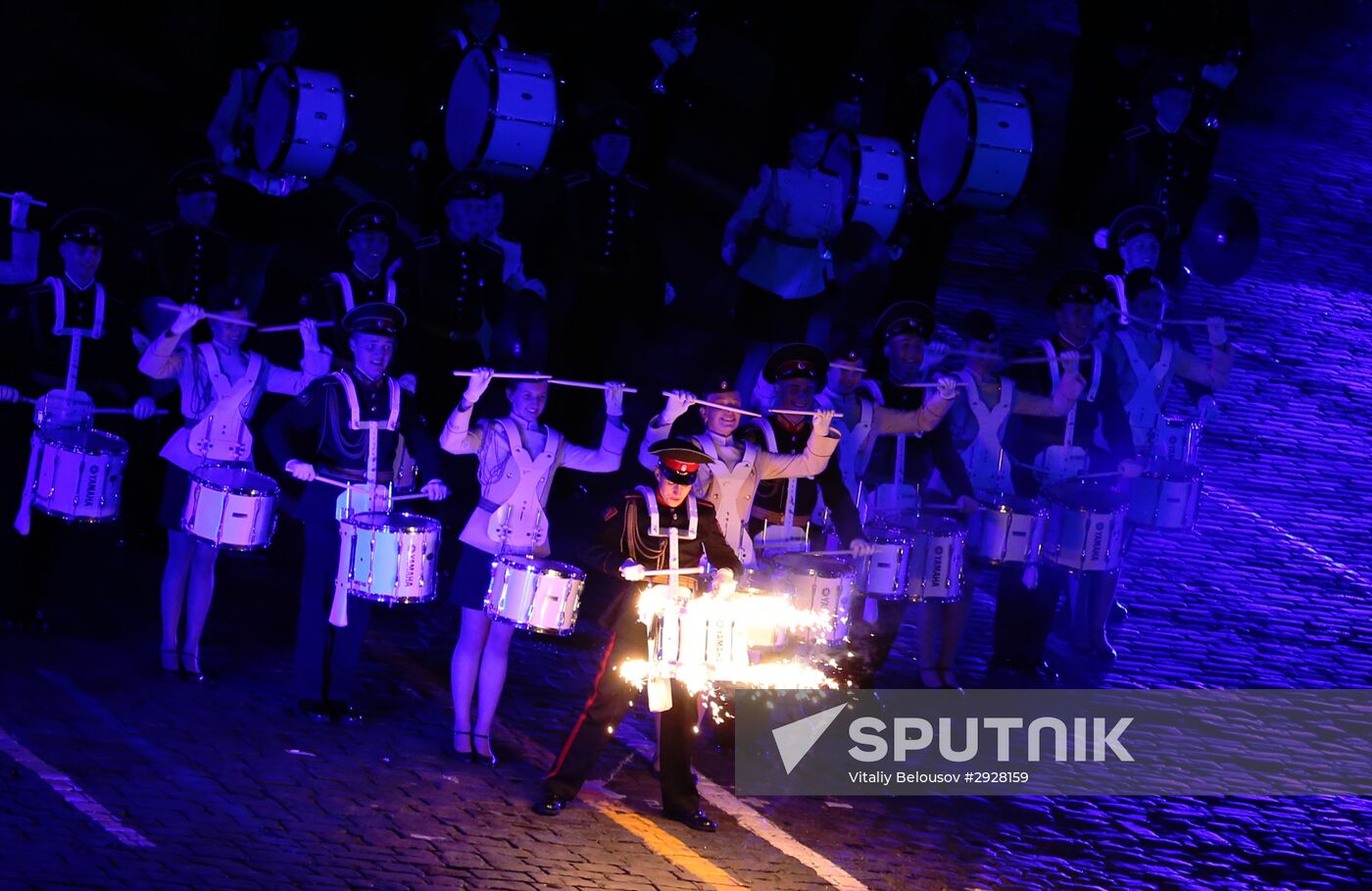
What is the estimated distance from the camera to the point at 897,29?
16562mm

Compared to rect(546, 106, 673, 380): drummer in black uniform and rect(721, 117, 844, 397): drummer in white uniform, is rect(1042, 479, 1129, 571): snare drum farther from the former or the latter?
rect(546, 106, 673, 380): drummer in black uniform

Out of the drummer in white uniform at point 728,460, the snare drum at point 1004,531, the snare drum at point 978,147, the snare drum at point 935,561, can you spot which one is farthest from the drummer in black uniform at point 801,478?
the snare drum at point 978,147

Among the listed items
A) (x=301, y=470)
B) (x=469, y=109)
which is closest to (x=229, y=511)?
(x=301, y=470)

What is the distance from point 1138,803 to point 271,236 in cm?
681

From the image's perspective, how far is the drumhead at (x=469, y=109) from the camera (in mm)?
13367

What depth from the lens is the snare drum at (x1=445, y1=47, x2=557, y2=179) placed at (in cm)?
1332

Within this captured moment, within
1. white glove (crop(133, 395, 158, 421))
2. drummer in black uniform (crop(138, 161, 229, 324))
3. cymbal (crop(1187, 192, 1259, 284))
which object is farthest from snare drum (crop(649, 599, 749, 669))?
cymbal (crop(1187, 192, 1259, 284))

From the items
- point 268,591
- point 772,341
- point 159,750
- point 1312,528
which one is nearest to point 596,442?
point 772,341

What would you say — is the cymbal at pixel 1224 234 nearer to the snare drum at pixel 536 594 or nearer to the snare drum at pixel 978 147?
the snare drum at pixel 978 147

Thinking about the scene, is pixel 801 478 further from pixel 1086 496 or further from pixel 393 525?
pixel 393 525

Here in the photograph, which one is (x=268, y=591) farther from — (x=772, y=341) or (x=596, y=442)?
(x=772, y=341)

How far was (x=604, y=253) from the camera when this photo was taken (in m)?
13.4

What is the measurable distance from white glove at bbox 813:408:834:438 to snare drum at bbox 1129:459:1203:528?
116 inches

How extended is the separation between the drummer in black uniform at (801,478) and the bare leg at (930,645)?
3.81ft
